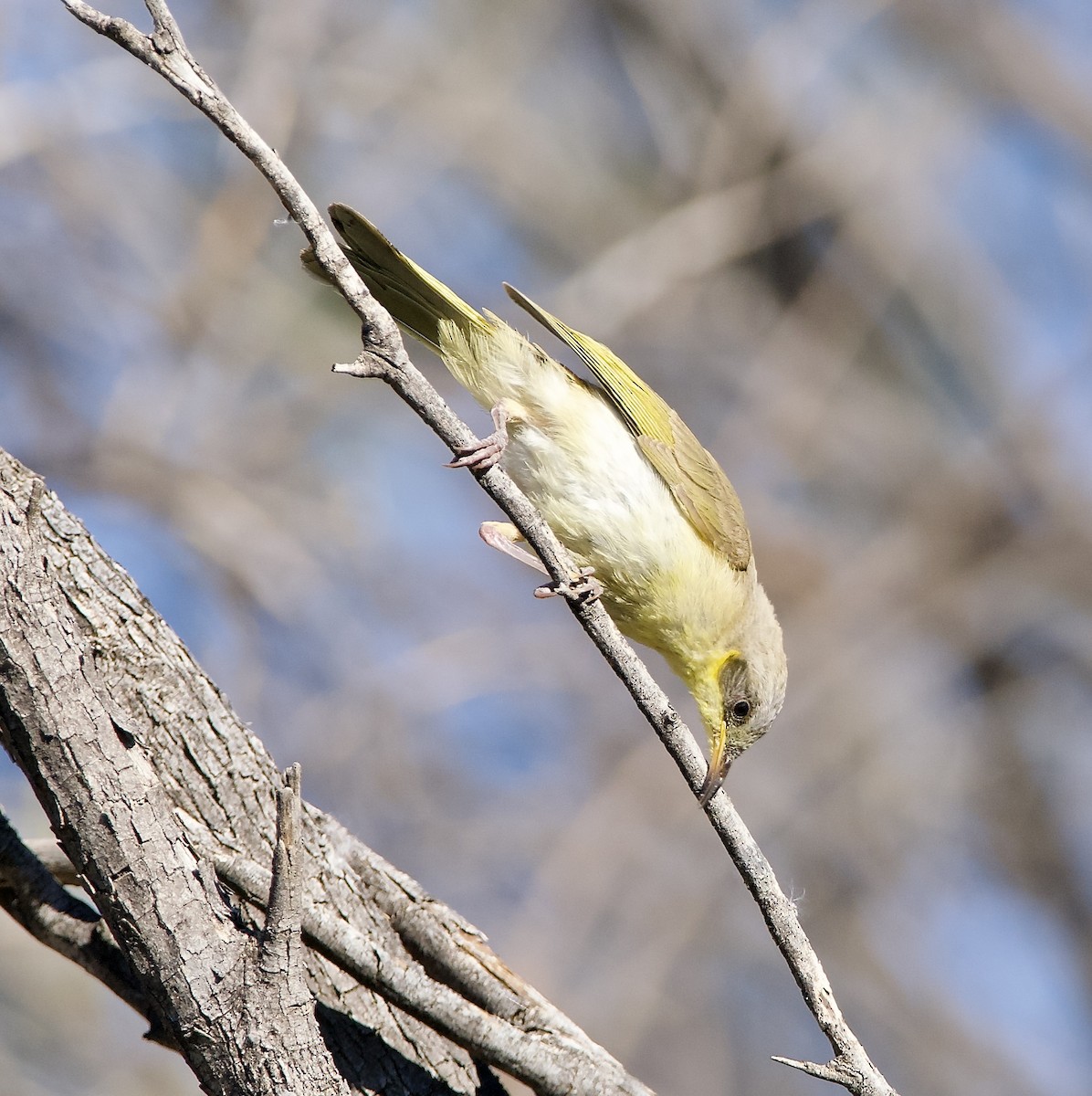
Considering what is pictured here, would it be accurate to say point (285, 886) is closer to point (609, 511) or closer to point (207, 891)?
point (207, 891)

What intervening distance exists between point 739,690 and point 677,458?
92 centimetres

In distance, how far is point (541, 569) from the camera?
3826mm

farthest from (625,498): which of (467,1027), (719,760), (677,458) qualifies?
(467,1027)

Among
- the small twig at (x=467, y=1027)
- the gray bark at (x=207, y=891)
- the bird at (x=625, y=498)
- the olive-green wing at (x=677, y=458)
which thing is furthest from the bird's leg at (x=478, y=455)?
the small twig at (x=467, y=1027)

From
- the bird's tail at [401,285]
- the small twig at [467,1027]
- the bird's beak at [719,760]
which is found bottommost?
the small twig at [467,1027]

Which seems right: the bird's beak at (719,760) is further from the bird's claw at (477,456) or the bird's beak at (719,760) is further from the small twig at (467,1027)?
the bird's claw at (477,456)

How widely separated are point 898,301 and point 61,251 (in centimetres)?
824

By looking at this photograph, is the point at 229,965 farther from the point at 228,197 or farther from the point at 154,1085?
the point at 228,197

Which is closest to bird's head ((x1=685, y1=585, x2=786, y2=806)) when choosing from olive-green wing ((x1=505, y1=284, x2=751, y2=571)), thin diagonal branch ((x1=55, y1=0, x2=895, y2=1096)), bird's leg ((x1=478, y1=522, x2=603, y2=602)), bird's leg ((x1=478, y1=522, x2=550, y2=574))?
olive-green wing ((x1=505, y1=284, x2=751, y2=571))

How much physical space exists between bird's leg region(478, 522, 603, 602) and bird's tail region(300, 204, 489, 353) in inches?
27.4

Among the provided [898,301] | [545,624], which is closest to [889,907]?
[545,624]

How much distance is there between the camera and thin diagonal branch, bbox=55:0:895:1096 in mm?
2660

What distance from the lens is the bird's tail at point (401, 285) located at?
3.87m

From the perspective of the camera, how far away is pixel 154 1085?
26.6 ft
